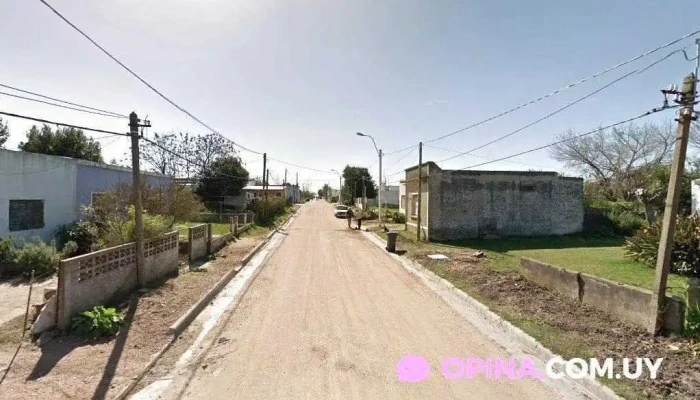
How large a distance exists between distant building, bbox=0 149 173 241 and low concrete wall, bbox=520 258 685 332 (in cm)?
1637

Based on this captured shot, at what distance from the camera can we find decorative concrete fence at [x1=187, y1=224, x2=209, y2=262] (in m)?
12.9

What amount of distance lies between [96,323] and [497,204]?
19.5 m

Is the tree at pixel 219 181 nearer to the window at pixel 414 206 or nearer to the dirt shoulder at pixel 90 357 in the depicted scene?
the window at pixel 414 206

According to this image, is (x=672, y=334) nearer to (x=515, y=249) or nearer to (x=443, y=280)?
(x=443, y=280)

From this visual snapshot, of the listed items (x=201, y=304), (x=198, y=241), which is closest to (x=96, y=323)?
(x=201, y=304)

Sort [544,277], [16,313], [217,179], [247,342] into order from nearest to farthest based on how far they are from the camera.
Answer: [247,342] < [16,313] < [544,277] < [217,179]

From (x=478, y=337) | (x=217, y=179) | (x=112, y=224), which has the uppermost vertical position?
(x=217, y=179)

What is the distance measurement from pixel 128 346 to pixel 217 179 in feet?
116

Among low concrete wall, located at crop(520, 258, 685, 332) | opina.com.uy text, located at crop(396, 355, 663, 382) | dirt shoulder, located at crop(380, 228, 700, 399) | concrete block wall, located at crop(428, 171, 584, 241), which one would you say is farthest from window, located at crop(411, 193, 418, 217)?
opina.com.uy text, located at crop(396, 355, 663, 382)

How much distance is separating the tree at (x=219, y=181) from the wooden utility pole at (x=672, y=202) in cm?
3643

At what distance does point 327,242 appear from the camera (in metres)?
20.1

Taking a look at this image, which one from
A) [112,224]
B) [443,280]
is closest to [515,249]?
[443,280]

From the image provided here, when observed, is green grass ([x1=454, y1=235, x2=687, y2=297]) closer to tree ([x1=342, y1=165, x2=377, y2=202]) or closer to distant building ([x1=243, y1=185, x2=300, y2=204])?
distant building ([x1=243, y1=185, x2=300, y2=204])

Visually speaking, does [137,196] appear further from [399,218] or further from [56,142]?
[56,142]
